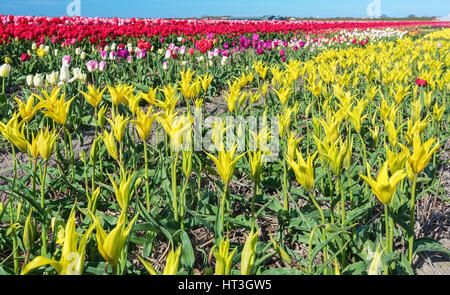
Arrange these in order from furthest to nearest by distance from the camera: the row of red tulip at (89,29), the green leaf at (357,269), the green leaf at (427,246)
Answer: the row of red tulip at (89,29), the green leaf at (427,246), the green leaf at (357,269)

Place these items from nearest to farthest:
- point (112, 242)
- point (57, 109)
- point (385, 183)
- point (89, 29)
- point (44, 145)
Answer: point (112, 242) → point (385, 183) → point (44, 145) → point (57, 109) → point (89, 29)

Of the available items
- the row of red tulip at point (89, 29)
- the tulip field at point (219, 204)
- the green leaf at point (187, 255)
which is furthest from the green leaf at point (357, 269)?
the row of red tulip at point (89, 29)

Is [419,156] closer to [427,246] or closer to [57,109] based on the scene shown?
[427,246]

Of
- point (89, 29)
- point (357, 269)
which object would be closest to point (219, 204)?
point (357, 269)

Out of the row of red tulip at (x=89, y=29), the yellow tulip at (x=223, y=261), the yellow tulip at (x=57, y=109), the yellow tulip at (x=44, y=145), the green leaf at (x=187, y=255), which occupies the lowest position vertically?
the green leaf at (x=187, y=255)

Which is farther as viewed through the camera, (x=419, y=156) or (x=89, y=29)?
(x=89, y=29)

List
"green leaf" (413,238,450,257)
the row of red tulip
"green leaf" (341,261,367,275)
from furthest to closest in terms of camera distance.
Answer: the row of red tulip, "green leaf" (413,238,450,257), "green leaf" (341,261,367,275)

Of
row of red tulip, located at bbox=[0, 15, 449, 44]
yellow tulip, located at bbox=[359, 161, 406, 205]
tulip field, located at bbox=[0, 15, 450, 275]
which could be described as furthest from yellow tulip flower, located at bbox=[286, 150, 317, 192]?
row of red tulip, located at bbox=[0, 15, 449, 44]

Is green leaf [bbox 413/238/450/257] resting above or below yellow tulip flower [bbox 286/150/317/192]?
below

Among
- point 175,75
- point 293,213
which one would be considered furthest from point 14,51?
point 293,213

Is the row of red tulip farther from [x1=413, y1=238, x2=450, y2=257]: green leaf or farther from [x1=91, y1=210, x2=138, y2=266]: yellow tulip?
[x1=413, y1=238, x2=450, y2=257]: green leaf

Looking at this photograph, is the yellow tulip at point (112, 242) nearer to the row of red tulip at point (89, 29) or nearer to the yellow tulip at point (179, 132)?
the yellow tulip at point (179, 132)
